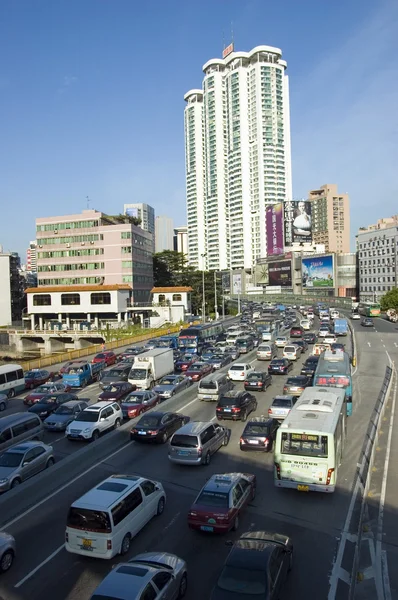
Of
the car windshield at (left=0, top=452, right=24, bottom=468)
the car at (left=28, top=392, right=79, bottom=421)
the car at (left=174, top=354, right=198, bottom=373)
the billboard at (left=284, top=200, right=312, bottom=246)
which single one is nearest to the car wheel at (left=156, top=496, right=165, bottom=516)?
the car windshield at (left=0, top=452, right=24, bottom=468)

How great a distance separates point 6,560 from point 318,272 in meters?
144

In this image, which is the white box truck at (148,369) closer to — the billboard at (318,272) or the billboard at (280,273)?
the billboard at (318,272)

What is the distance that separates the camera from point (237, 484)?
1368 cm

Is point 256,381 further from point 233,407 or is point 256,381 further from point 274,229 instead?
point 274,229

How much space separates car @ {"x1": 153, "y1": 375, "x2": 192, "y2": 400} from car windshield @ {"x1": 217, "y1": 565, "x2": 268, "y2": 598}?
21.1m

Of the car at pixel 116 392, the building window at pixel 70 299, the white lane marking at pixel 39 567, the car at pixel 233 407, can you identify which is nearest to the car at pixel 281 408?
the car at pixel 233 407

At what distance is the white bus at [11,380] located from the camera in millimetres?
34688

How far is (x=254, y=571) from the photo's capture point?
9.06 meters

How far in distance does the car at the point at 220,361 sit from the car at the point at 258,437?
18.7 meters

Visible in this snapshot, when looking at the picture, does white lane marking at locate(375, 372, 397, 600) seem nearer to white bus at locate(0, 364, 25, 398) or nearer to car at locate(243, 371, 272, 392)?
car at locate(243, 371, 272, 392)

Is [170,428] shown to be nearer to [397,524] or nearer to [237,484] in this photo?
[237,484]

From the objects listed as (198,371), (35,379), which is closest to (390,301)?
(198,371)

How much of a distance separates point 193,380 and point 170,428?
1308 cm

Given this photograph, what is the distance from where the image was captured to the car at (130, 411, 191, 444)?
21.3 meters
